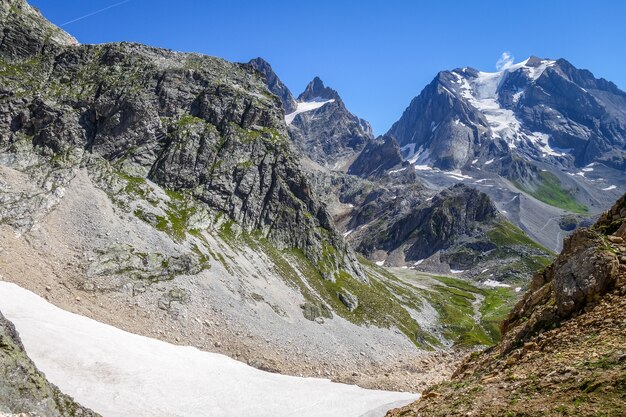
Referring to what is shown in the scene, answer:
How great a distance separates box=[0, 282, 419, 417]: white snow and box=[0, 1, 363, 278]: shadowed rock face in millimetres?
50141

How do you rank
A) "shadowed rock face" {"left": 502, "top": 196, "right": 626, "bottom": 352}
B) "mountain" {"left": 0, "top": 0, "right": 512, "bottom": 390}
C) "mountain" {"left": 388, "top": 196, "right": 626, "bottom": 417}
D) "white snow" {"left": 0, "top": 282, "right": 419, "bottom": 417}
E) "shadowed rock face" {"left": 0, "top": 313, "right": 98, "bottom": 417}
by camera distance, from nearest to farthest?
1. "mountain" {"left": 388, "top": 196, "right": 626, "bottom": 417}
2. "shadowed rock face" {"left": 0, "top": 313, "right": 98, "bottom": 417}
3. "shadowed rock face" {"left": 502, "top": 196, "right": 626, "bottom": 352}
4. "white snow" {"left": 0, "top": 282, "right": 419, "bottom": 417}
5. "mountain" {"left": 0, "top": 0, "right": 512, "bottom": 390}

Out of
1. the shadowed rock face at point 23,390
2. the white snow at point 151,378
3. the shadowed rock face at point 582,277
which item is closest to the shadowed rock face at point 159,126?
the white snow at point 151,378

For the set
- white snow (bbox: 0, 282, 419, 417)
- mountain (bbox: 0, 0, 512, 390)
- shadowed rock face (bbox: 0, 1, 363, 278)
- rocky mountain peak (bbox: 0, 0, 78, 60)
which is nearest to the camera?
white snow (bbox: 0, 282, 419, 417)

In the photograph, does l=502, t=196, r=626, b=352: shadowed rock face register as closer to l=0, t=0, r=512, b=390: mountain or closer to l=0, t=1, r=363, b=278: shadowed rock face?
l=0, t=0, r=512, b=390: mountain

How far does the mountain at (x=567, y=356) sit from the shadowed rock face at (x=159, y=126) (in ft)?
258

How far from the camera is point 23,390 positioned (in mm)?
17641

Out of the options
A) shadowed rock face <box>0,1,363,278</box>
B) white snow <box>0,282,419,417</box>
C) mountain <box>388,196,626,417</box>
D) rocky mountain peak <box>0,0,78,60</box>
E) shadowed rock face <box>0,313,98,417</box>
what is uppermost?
rocky mountain peak <box>0,0,78,60</box>

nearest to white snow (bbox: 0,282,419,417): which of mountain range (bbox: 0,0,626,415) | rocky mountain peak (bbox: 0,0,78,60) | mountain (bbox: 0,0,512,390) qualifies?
mountain range (bbox: 0,0,626,415)

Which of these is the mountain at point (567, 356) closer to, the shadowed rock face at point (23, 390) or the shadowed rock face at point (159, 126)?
the shadowed rock face at point (23, 390)

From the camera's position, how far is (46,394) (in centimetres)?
1844

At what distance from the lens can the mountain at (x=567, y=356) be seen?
14023 millimetres

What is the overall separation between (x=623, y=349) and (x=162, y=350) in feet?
140

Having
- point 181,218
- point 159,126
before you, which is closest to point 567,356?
point 181,218

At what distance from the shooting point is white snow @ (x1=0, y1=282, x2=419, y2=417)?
3425 centimetres
